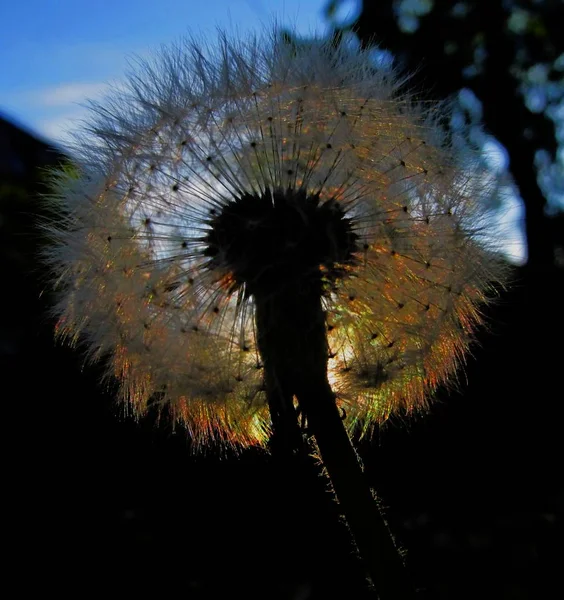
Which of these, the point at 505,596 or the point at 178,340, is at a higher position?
the point at 178,340

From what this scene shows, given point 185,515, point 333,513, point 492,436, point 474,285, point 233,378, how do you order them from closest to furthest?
point 233,378
point 474,285
point 333,513
point 185,515
point 492,436

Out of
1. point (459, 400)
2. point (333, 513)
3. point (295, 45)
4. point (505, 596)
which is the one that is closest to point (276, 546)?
point (333, 513)

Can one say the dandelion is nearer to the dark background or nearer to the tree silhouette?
the dark background

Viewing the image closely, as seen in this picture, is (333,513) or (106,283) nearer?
(106,283)

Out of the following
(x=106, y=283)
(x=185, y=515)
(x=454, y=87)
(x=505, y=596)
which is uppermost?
(x=454, y=87)

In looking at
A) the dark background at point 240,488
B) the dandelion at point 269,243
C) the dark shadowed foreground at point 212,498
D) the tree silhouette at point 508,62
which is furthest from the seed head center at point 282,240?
the tree silhouette at point 508,62

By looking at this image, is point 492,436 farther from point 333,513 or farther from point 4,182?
point 4,182

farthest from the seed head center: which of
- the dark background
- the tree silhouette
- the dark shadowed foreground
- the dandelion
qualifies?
the tree silhouette
